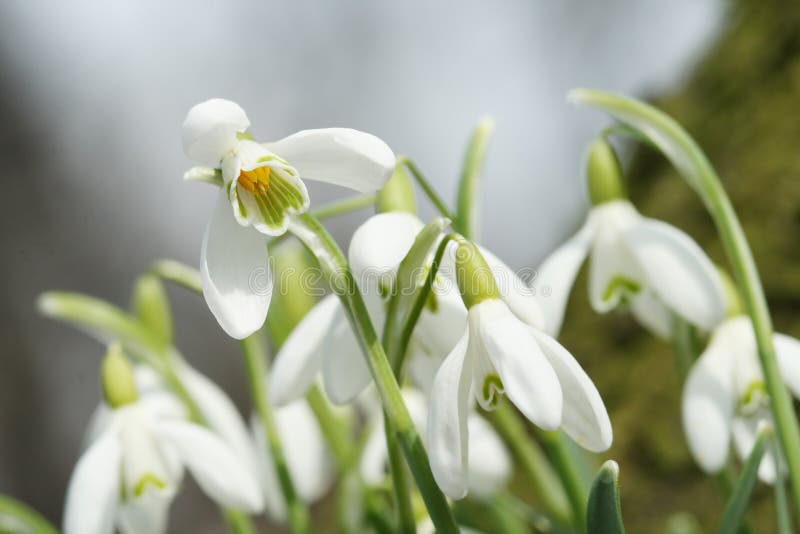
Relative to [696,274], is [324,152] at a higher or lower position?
higher

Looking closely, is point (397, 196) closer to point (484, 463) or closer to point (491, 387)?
point (491, 387)

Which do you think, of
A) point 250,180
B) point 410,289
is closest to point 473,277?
point 410,289

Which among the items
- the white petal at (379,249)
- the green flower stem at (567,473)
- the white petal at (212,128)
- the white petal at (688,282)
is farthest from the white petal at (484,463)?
the white petal at (212,128)

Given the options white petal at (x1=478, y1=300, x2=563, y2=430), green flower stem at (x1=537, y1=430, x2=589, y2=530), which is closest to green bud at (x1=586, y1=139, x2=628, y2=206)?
green flower stem at (x1=537, y1=430, x2=589, y2=530)

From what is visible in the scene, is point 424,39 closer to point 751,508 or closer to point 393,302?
point 751,508

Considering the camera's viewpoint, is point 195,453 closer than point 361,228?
No

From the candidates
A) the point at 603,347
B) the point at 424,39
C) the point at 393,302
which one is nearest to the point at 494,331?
the point at 393,302
